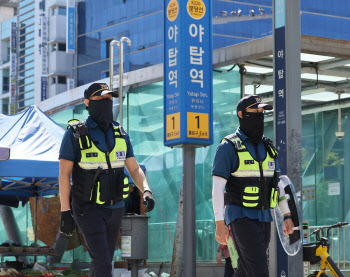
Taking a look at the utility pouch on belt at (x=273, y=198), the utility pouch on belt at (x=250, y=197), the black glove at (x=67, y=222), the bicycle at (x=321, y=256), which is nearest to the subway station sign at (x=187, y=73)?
the bicycle at (x=321, y=256)

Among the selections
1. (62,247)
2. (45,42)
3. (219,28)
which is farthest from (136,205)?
(45,42)

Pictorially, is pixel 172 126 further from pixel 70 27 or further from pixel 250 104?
pixel 70 27

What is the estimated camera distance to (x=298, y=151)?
9.85m

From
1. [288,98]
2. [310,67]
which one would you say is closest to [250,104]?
[288,98]

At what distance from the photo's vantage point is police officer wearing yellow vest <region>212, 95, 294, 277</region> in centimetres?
638

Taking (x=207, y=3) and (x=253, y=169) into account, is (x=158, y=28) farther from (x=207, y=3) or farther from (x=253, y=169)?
(x=253, y=169)

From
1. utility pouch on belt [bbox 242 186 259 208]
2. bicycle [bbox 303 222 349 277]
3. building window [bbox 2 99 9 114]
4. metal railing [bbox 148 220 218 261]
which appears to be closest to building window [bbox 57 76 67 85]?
building window [bbox 2 99 9 114]

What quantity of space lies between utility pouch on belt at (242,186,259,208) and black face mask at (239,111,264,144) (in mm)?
459

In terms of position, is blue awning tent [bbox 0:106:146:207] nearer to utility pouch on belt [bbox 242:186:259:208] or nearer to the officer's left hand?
the officer's left hand

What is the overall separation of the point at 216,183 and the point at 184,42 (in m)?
6.06

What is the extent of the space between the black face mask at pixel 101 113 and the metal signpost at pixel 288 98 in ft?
12.1

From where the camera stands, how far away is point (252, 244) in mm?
6355

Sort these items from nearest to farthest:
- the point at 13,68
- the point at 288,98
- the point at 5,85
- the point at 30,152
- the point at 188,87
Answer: the point at 288,98
the point at 188,87
the point at 30,152
the point at 13,68
the point at 5,85

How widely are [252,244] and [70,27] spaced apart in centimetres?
7381
